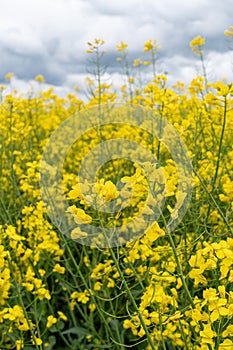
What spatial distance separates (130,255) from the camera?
2502 millimetres

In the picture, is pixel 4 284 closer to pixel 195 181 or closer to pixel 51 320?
pixel 51 320

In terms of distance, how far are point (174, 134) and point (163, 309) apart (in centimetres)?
114

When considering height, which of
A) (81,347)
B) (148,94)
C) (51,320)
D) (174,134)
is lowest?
(81,347)

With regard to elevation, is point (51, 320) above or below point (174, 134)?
below

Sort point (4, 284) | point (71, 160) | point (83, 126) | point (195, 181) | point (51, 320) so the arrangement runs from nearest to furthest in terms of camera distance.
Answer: point (4, 284) < point (195, 181) < point (51, 320) < point (71, 160) < point (83, 126)

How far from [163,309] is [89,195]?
1.93ft

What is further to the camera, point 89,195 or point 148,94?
point 148,94

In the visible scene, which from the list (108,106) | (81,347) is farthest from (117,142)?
(81,347)

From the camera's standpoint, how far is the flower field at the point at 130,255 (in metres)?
1.59

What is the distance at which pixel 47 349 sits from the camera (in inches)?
121

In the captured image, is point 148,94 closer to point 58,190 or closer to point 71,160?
point 58,190

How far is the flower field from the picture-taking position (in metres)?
1.59

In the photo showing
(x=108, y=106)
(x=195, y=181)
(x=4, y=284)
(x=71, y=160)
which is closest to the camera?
(x=4, y=284)

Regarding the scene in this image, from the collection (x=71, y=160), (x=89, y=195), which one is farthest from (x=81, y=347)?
(x=71, y=160)
